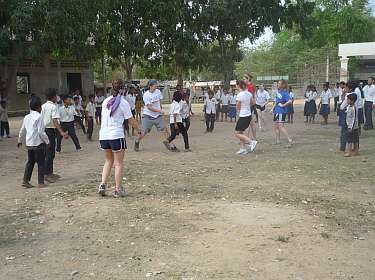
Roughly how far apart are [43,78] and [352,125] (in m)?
24.1

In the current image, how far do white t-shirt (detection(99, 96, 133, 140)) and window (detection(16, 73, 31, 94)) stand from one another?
2493cm

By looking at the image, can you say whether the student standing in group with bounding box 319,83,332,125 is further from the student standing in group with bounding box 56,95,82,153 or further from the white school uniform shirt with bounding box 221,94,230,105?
the student standing in group with bounding box 56,95,82,153

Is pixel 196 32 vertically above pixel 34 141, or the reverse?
pixel 196 32

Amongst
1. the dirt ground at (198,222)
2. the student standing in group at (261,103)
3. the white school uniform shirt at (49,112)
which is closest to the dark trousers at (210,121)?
the student standing in group at (261,103)

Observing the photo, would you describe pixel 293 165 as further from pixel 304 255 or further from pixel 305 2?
pixel 305 2

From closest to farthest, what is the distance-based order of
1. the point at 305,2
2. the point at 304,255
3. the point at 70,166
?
the point at 304,255
the point at 70,166
the point at 305,2

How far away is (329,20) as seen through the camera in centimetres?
4469

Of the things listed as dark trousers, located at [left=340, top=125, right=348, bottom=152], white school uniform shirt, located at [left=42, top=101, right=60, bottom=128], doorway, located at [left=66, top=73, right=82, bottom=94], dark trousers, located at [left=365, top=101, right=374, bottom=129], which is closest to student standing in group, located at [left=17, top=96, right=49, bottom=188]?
white school uniform shirt, located at [left=42, top=101, right=60, bottom=128]

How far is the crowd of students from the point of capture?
22.3 feet

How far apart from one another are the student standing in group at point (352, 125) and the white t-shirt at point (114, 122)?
5340mm

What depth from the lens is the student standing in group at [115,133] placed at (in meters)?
6.73

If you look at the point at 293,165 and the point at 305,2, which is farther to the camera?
the point at 305,2

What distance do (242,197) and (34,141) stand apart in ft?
10.6

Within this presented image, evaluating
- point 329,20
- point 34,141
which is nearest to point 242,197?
point 34,141
